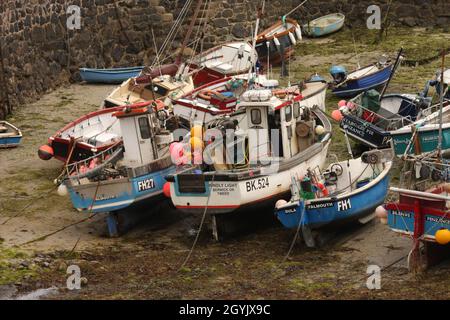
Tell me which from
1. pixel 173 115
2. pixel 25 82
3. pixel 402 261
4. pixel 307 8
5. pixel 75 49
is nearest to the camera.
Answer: pixel 402 261

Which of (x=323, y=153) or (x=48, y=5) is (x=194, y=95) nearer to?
(x=323, y=153)

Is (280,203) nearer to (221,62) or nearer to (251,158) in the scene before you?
(251,158)

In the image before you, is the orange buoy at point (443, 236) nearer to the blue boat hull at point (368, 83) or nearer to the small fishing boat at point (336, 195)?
the small fishing boat at point (336, 195)

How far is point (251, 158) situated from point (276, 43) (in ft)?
34.1

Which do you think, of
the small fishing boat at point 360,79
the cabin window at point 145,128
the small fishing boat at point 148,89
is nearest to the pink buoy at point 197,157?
the cabin window at point 145,128

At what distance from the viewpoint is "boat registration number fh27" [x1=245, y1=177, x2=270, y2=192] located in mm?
21125

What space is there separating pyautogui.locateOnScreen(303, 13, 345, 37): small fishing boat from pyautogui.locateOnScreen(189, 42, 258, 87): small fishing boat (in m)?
4.58

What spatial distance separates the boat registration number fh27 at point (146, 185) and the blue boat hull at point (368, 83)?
25.2 ft

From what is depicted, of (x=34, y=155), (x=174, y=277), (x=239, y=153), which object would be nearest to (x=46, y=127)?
(x=34, y=155)

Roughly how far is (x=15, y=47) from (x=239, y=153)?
939 centimetres

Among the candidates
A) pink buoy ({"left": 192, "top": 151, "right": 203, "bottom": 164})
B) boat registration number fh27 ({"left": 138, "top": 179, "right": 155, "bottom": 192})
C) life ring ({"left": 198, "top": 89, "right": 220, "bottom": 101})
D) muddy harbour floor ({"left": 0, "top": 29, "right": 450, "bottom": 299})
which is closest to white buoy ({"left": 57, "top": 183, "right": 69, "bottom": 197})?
muddy harbour floor ({"left": 0, "top": 29, "right": 450, "bottom": 299})

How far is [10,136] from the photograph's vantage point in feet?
86.9

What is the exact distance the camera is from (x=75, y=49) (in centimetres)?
3206

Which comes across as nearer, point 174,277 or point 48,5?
point 174,277
